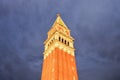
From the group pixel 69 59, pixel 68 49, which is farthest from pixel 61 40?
pixel 69 59

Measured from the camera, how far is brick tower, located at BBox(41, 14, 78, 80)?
35.4 metres

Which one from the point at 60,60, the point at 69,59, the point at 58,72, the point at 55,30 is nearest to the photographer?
the point at 58,72

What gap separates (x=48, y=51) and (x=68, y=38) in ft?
24.2

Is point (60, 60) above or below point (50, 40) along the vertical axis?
below

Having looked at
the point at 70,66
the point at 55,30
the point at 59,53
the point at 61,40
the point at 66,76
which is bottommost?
the point at 66,76

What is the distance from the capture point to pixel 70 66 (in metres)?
39.2

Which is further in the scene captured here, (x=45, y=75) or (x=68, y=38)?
(x=68, y=38)

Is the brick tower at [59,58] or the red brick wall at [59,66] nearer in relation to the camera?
the red brick wall at [59,66]

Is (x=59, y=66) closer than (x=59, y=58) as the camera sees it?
Yes

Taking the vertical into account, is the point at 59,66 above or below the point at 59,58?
below

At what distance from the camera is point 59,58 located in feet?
124

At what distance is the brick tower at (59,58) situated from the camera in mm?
35384

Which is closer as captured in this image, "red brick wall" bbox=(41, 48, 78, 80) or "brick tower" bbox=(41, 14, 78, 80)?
"red brick wall" bbox=(41, 48, 78, 80)

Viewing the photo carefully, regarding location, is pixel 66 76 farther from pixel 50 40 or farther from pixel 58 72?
pixel 50 40
